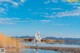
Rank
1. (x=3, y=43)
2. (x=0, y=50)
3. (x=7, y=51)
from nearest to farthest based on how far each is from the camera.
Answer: (x=0, y=50)
(x=3, y=43)
(x=7, y=51)

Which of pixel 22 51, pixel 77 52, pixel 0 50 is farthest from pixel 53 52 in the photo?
pixel 0 50

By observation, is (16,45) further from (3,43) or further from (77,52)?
(77,52)

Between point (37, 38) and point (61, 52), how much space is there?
26.7ft

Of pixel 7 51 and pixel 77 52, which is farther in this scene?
pixel 77 52

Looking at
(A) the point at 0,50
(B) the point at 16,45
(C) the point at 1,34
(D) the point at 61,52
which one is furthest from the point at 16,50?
(D) the point at 61,52

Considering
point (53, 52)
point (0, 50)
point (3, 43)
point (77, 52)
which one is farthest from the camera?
point (53, 52)

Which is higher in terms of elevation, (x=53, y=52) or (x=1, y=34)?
(x=1, y=34)

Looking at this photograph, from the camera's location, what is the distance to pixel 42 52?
19062mm

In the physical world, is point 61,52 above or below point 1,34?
below

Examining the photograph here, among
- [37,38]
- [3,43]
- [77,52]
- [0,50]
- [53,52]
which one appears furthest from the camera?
[53,52]

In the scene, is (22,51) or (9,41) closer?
(9,41)

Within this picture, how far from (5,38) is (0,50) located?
2.46 m

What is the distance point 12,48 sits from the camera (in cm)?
1523

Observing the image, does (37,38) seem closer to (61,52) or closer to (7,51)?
(7,51)
